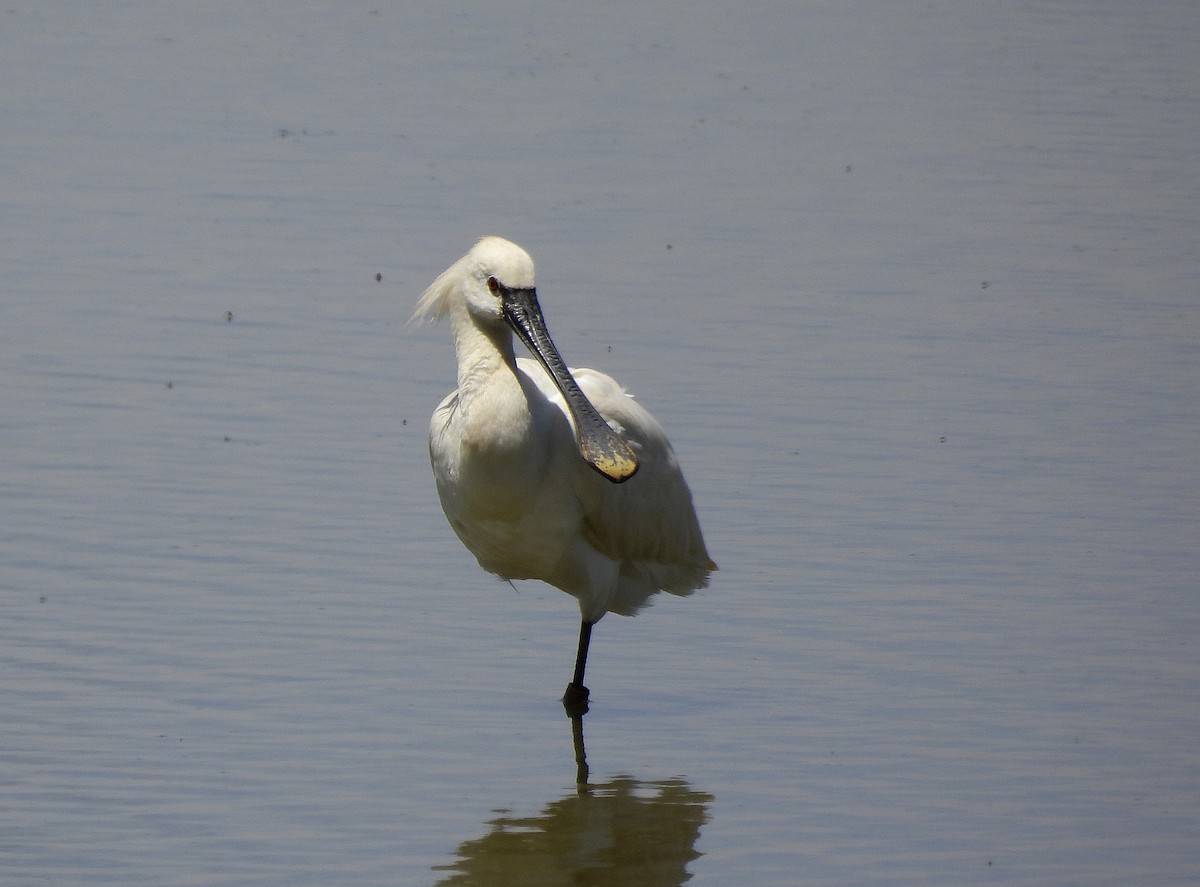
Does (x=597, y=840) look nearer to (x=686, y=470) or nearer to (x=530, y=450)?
(x=530, y=450)

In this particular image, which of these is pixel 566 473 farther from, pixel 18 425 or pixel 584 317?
pixel 584 317

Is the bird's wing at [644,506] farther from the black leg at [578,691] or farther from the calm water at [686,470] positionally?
the black leg at [578,691]

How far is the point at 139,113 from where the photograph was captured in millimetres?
17703

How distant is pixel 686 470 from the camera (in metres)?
10.6

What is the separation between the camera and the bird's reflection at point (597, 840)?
6.82 m

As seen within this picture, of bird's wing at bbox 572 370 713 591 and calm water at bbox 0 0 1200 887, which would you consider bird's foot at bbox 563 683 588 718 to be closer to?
calm water at bbox 0 0 1200 887

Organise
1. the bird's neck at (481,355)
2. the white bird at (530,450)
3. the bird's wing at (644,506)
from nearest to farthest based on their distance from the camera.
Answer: the white bird at (530,450) → the bird's neck at (481,355) → the bird's wing at (644,506)

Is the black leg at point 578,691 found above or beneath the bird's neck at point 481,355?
beneath

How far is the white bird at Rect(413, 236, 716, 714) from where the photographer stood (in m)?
7.96

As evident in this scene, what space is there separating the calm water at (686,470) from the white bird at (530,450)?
0.45 metres

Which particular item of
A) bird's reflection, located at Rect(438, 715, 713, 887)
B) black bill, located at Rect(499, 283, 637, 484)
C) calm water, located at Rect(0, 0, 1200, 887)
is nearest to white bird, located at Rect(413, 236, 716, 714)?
black bill, located at Rect(499, 283, 637, 484)

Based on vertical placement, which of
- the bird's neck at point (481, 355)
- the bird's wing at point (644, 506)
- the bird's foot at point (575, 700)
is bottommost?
the bird's foot at point (575, 700)

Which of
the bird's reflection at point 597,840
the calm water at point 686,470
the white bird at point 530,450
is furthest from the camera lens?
the white bird at point 530,450

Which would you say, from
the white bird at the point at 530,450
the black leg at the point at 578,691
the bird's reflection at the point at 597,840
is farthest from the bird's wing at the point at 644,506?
the bird's reflection at the point at 597,840
